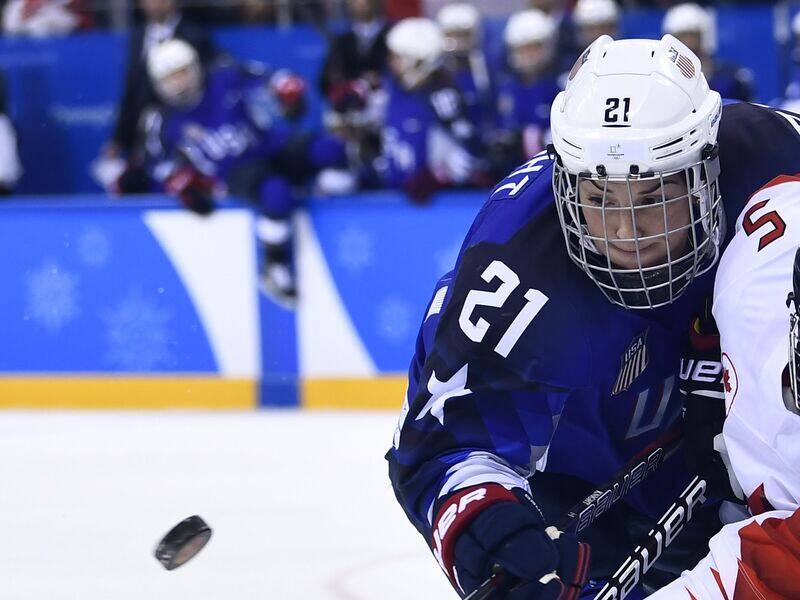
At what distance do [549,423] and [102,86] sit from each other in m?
6.00

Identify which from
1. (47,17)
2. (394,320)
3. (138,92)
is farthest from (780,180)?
(47,17)

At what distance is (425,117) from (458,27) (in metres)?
0.75

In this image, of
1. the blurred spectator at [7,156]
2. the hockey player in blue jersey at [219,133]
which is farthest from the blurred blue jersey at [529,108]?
the blurred spectator at [7,156]

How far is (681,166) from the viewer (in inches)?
95.6

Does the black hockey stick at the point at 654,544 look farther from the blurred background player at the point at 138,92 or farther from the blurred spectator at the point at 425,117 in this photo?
the blurred background player at the point at 138,92

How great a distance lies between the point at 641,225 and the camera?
95.7 inches

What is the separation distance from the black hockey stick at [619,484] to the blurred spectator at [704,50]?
3984 mm

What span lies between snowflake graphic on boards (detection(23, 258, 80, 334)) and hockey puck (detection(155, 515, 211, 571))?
3971 mm

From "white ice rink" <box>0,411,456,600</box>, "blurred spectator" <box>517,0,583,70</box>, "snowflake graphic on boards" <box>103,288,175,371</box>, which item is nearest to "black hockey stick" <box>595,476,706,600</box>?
"white ice rink" <box>0,411,456,600</box>

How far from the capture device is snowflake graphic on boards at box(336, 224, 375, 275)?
6.32 m

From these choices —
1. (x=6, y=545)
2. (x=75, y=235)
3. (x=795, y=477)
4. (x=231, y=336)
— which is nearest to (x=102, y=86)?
(x=75, y=235)

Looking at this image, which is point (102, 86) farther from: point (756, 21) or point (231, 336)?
point (756, 21)

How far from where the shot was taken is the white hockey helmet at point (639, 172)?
2.40m

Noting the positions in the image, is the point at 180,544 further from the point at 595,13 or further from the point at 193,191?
the point at 595,13
